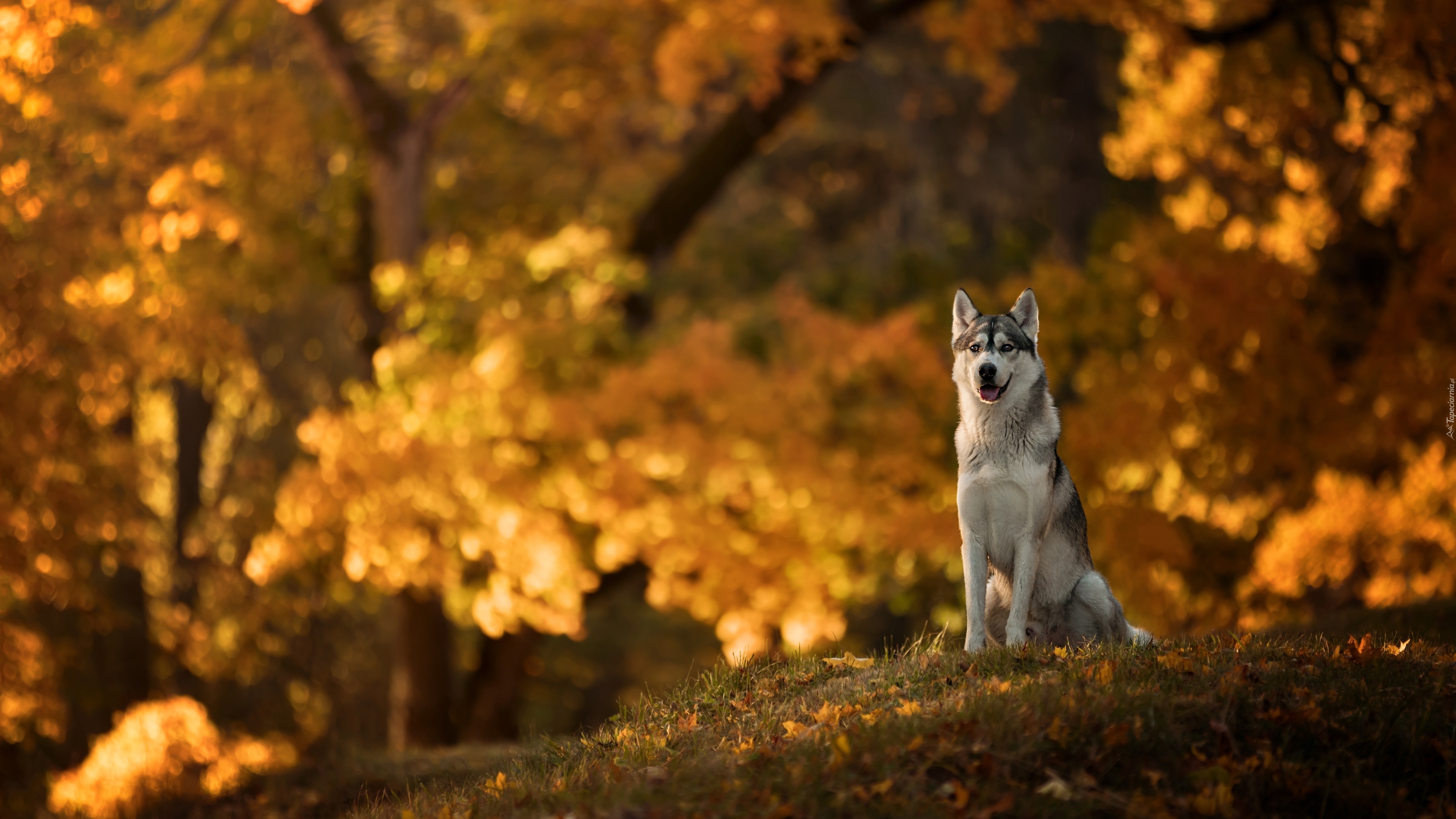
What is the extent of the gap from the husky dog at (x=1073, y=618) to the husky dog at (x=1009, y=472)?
2.4 inches

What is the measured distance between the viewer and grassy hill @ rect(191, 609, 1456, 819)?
4566 millimetres

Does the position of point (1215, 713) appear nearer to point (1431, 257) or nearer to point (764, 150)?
point (1431, 257)

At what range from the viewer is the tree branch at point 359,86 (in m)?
14.7

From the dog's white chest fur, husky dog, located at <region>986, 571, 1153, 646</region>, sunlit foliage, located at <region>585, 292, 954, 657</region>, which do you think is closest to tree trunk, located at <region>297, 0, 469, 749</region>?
sunlit foliage, located at <region>585, 292, 954, 657</region>

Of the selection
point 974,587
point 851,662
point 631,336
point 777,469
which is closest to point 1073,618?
point 974,587

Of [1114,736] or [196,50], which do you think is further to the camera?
[196,50]

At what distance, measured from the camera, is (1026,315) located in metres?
5.72

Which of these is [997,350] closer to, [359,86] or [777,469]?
[777,469]

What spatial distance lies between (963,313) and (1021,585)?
4.10 feet

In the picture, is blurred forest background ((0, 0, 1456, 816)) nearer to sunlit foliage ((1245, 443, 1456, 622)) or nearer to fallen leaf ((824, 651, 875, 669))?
sunlit foliage ((1245, 443, 1456, 622))

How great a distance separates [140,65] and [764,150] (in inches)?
493

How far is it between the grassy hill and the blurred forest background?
11.8 ft

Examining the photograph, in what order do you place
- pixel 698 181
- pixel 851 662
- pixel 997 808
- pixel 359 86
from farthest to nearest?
pixel 698 181, pixel 359 86, pixel 851 662, pixel 997 808

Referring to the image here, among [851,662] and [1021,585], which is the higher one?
[1021,585]
